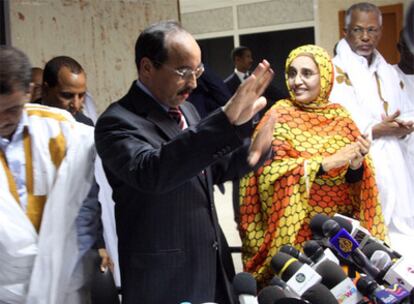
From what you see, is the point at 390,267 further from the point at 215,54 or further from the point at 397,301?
the point at 215,54

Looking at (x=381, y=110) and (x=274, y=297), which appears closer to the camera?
(x=274, y=297)

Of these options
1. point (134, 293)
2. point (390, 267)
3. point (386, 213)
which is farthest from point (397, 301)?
point (386, 213)

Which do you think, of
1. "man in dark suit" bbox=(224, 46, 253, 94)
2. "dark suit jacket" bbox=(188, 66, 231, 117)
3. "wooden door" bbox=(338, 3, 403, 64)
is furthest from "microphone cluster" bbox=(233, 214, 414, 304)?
"man in dark suit" bbox=(224, 46, 253, 94)

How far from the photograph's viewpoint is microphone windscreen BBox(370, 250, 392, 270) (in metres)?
1.68

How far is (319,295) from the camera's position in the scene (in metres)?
1.49

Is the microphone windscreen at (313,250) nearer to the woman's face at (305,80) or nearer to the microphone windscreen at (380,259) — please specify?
the microphone windscreen at (380,259)

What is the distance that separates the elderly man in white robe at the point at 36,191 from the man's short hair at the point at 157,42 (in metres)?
0.28

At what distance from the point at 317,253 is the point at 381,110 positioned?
168 cm

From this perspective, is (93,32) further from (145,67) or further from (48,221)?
(48,221)

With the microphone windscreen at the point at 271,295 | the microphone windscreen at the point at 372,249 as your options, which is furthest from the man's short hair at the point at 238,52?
the microphone windscreen at the point at 271,295

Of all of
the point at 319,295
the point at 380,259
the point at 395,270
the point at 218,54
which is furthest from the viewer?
the point at 218,54

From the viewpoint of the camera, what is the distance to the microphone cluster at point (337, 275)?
1.51m

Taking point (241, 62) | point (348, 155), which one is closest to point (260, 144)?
point (348, 155)

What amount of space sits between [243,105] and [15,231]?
0.63 m
